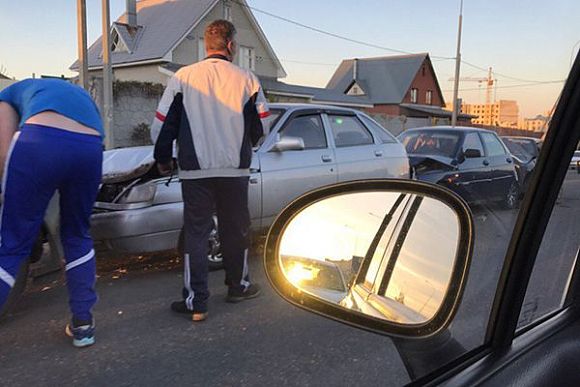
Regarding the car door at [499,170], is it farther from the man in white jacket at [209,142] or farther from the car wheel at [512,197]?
the man in white jacket at [209,142]

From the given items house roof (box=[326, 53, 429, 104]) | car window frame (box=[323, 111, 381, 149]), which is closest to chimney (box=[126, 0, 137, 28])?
house roof (box=[326, 53, 429, 104])

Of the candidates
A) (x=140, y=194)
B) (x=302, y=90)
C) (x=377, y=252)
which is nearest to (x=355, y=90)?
(x=302, y=90)

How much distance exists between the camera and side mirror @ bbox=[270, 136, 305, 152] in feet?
12.5

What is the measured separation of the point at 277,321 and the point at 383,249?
→ 1867 millimetres

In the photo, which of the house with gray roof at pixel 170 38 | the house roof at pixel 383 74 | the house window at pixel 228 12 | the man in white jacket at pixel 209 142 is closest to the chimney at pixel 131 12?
the house with gray roof at pixel 170 38

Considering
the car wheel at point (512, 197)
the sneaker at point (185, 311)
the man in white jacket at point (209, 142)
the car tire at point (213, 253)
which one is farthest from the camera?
the car tire at point (213, 253)

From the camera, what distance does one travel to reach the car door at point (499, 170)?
1.53m

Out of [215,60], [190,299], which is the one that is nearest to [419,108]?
[215,60]

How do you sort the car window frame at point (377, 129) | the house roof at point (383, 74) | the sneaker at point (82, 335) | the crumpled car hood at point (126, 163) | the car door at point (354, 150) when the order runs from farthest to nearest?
1. the crumpled car hood at point (126, 163)
2. the car window frame at point (377, 129)
3. the car door at point (354, 150)
4. the sneaker at point (82, 335)
5. the house roof at point (383, 74)

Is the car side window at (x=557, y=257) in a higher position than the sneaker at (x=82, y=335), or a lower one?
higher

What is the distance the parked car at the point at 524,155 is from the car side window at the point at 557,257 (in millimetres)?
111

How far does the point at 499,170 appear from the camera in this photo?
5.34 ft

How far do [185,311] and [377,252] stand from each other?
2.12m

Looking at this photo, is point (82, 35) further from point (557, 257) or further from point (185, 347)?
point (557, 257)
